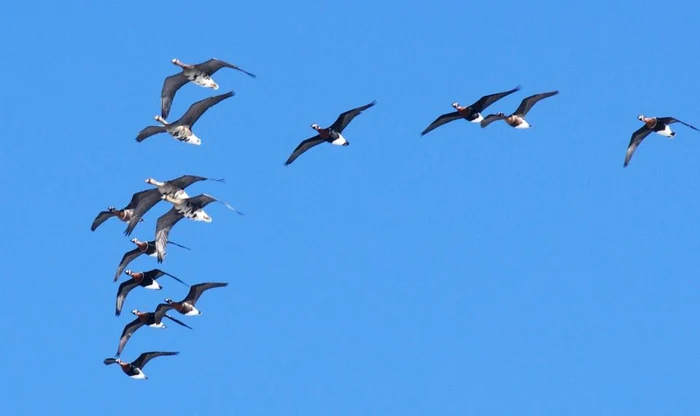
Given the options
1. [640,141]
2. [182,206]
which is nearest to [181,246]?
[182,206]

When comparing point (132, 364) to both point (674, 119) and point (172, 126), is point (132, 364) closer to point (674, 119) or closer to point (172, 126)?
point (172, 126)

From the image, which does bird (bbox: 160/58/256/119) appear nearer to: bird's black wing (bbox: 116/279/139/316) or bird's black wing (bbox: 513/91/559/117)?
bird's black wing (bbox: 116/279/139/316)

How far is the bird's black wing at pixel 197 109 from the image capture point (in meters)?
64.9

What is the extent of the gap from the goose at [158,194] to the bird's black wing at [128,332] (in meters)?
5.48

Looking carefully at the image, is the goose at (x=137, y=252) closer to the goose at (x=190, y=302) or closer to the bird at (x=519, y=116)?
the goose at (x=190, y=302)

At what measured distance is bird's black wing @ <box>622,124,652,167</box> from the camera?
221 feet

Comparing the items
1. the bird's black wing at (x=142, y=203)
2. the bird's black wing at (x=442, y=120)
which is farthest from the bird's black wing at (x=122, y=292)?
the bird's black wing at (x=442, y=120)

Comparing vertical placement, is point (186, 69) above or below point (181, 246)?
above

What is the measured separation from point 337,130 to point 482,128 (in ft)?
20.8

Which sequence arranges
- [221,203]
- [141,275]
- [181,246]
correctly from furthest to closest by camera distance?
[141,275] < [181,246] < [221,203]

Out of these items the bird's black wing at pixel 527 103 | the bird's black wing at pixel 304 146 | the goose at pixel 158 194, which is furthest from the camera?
the bird's black wing at pixel 304 146

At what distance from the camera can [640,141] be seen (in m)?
→ 68.1

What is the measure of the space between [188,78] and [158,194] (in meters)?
5.25

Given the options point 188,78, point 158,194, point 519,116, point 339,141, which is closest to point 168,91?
point 188,78
